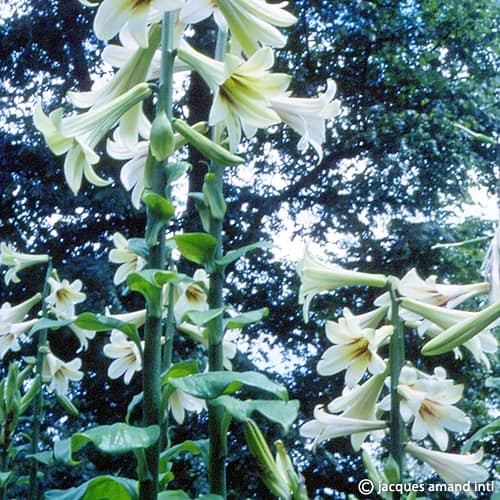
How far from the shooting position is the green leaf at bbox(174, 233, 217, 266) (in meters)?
0.75

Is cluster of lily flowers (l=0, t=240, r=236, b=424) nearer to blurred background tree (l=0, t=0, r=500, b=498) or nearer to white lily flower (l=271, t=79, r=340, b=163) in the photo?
white lily flower (l=271, t=79, r=340, b=163)

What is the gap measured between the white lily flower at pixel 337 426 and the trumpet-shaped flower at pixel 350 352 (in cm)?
8

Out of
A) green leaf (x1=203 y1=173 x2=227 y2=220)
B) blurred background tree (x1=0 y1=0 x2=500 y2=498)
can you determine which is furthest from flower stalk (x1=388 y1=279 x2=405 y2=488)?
blurred background tree (x1=0 y1=0 x2=500 y2=498)

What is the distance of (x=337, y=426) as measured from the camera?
31.9 inches

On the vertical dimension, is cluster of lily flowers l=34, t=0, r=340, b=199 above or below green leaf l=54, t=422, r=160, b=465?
above

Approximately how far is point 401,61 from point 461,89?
57cm

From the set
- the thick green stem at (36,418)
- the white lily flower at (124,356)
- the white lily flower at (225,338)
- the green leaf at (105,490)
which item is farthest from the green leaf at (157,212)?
the thick green stem at (36,418)

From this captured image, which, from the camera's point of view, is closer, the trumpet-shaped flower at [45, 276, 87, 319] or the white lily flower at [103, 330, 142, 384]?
the white lily flower at [103, 330, 142, 384]

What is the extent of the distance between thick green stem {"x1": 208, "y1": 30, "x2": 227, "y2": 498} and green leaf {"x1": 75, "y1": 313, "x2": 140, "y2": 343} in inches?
3.8

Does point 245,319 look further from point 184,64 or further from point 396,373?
point 184,64

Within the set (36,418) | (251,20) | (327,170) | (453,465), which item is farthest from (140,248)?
(327,170)

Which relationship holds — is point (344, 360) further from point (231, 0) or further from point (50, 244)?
point (50, 244)

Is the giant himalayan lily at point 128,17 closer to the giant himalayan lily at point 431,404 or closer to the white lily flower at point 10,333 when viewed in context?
the giant himalayan lily at point 431,404

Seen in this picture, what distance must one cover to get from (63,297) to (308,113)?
0.96m
